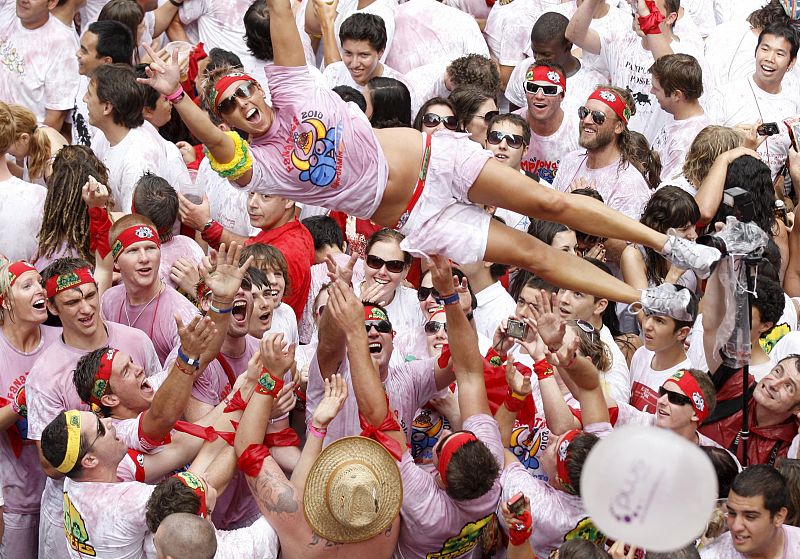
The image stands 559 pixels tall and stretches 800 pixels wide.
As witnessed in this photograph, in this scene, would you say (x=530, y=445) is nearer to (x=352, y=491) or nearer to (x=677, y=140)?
(x=352, y=491)

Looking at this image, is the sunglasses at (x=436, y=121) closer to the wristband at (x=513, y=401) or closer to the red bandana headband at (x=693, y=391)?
the wristband at (x=513, y=401)

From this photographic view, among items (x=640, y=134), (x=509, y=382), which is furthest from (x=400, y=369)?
(x=640, y=134)

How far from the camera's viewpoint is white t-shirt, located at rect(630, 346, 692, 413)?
6238 mm

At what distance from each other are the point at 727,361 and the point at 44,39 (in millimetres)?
5797

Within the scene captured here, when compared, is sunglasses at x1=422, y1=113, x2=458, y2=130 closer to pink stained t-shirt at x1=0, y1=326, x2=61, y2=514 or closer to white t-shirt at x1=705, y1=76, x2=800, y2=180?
white t-shirt at x1=705, y1=76, x2=800, y2=180

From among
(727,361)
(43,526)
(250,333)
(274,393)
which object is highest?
(727,361)

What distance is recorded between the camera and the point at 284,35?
577cm

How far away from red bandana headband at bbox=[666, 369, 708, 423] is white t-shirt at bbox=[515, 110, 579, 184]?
3136mm

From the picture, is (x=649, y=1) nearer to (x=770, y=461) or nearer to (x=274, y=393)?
(x=770, y=461)

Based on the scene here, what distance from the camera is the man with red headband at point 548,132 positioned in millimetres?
8453

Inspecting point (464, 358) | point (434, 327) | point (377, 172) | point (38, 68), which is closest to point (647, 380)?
point (434, 327)

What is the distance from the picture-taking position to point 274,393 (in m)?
5.33

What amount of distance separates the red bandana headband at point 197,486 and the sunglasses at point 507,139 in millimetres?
3519

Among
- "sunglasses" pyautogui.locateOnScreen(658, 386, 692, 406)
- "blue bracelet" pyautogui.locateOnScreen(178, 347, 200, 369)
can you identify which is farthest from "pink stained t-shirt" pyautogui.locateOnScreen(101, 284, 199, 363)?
"sunglasses" pyautogui.locateOnScreen(658, 386, 692, 406)
